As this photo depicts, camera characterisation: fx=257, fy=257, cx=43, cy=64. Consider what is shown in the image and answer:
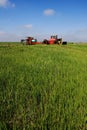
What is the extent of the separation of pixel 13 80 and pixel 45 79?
72 cm

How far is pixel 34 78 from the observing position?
5.47 meters

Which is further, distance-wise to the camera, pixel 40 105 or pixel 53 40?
pixel 53 40

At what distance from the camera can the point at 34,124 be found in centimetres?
305

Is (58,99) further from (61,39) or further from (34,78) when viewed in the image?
(61,39)

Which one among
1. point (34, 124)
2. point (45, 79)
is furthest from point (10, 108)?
point (45, 79)

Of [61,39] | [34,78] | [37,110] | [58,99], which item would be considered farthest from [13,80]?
[61,39]

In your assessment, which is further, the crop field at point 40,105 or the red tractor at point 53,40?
the red tractor at point 53,40

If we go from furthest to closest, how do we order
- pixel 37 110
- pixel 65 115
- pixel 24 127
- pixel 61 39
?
pixel 61 39 → pixel 37 110 → pixel 65 115 → pixel 24 127

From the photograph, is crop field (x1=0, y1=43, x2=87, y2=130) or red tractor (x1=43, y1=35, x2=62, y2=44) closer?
crop field (x1=0, y1=43, x2=87, y2=130)

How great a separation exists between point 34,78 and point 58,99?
1458mm

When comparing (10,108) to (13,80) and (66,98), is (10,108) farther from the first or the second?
(13,80)

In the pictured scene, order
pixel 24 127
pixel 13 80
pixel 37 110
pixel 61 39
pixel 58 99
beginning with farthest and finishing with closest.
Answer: pixel 61 39, pixel 13 80, pixel 58 99, pixel 37 110, pixel 24 127

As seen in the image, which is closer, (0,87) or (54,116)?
(54,116)

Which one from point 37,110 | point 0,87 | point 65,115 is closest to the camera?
point 65,115
